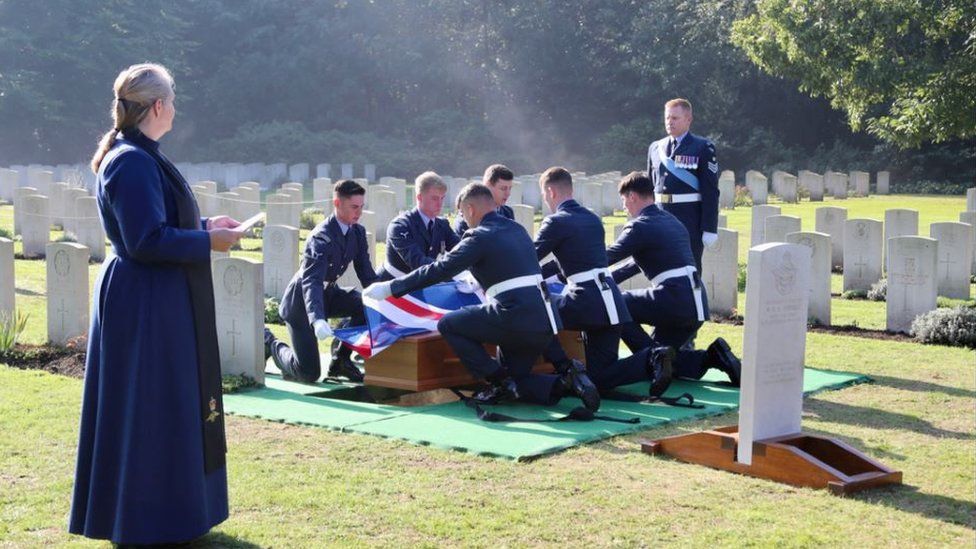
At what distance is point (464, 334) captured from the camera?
28.4 ft

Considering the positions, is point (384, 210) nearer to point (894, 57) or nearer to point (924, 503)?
point (894, 57)

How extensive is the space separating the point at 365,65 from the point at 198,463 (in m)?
47.7

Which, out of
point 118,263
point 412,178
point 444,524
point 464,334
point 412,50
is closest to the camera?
point 118,263

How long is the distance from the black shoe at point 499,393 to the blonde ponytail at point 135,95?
12.8 ft

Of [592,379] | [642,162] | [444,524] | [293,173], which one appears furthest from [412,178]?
[444,524]

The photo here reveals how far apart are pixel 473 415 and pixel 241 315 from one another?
2.15 m

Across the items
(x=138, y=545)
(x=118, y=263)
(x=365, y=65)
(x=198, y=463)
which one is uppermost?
(x=365, y=65)

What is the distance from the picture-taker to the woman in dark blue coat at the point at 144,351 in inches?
207

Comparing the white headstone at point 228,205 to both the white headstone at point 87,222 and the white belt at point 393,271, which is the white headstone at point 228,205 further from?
the white belt at point 393,271

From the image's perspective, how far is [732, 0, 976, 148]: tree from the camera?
1359cm

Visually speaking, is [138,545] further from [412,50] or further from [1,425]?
[412,50]

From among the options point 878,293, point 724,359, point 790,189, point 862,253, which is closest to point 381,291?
point 724,359

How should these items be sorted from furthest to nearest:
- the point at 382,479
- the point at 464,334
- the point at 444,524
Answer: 1. the point at 464,334
2. the point at 382,479
3. the point at 444,524

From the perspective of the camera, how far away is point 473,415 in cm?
848
